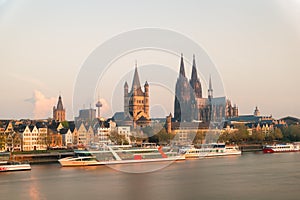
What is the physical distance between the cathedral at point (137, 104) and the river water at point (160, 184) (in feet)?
71.3

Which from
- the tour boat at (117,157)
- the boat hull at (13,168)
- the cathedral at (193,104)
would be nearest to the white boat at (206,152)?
the tour boat at (117,157)

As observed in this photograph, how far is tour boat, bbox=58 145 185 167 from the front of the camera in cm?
2241

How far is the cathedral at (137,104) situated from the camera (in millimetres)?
40406

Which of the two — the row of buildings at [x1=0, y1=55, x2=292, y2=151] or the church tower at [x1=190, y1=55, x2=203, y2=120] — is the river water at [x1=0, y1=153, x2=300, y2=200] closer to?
the row of buildings at [x1=0, y1=55, x2=292, y2=151]

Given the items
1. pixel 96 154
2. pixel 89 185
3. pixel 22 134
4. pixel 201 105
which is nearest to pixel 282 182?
pixel 89 185

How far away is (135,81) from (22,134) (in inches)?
417

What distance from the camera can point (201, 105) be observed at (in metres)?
51.0

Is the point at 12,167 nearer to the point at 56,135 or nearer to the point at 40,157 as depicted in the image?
the point at 40,157

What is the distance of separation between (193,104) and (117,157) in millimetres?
27634

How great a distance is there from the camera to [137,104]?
4184cm

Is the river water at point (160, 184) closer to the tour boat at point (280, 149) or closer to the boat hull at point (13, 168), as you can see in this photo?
the boat hull at point (13, 168)

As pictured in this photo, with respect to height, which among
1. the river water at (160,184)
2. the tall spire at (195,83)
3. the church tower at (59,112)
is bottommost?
the river water at (160,184)

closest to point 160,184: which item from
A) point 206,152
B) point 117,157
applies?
point 117,157

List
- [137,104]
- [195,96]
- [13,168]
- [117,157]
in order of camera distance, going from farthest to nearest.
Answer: [195,96] → [137,104] → [117,157] → [13,168]
